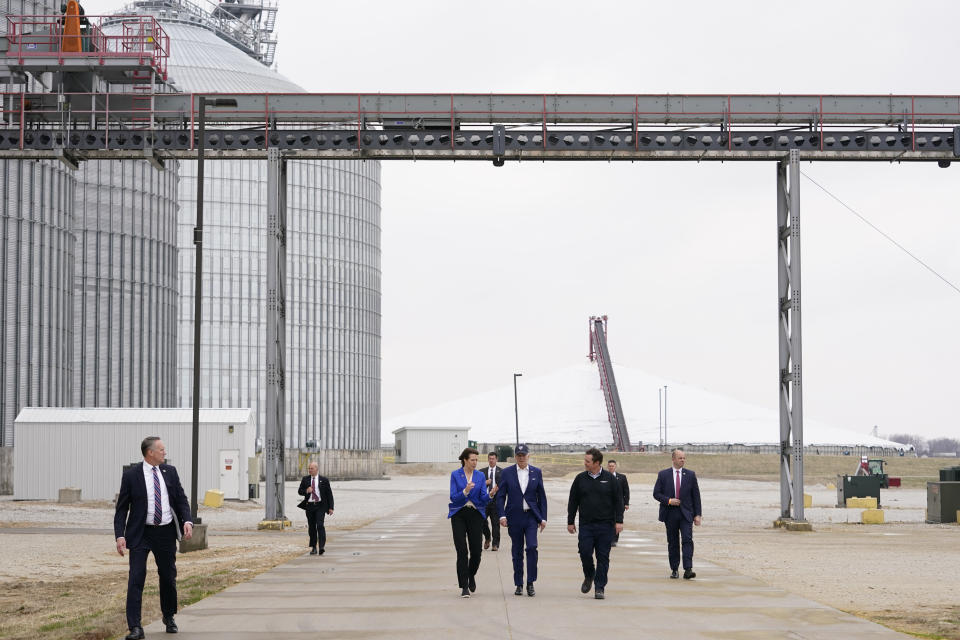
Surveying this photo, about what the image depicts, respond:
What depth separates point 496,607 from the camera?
566 inches

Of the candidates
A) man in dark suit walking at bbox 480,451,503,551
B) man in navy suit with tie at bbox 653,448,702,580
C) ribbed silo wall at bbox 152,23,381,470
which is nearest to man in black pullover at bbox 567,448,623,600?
man in navy suit with tie at bbox 653,448,702,580

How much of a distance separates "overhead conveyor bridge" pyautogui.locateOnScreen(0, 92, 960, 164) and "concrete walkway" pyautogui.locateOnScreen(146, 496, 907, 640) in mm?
16104

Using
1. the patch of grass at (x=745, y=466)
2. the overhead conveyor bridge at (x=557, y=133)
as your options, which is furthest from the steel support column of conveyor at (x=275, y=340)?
the patch of grass at (x=745, y=466)

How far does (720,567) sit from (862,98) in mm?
19593

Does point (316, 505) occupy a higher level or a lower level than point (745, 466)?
higher

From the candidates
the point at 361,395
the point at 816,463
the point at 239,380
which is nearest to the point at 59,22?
the point at 239,380

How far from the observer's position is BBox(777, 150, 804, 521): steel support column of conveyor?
109 feet

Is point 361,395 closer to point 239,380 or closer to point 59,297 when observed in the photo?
point 239,380

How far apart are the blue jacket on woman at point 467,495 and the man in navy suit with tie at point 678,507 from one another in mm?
3202

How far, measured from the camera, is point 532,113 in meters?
34.7

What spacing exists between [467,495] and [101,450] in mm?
36036

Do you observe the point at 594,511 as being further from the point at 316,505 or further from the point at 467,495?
the point at 316,505

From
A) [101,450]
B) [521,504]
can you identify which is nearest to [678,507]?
[521,504]

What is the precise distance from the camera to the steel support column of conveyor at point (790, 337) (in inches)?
1308
